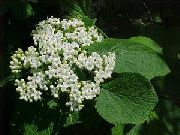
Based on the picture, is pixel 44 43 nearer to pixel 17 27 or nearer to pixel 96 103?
pixel 96 103

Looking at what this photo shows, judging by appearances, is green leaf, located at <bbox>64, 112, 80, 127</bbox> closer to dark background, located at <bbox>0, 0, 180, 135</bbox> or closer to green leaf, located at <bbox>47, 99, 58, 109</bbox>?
green leaf, located at <bbox>47, 99, 58, 109</bbox>

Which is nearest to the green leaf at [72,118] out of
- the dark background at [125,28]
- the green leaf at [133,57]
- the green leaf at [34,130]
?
the green leaf at [34,130]

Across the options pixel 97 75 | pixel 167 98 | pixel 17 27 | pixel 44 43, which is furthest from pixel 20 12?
pixel 167 98

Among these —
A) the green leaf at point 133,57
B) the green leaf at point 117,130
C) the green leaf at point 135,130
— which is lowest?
the green leaf at point 135,130

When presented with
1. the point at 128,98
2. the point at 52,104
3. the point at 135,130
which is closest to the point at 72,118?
the point at 52,104

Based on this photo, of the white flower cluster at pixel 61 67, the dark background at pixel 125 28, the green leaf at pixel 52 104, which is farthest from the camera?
the dark background at pixel 125 28

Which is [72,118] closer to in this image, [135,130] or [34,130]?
[34,130]

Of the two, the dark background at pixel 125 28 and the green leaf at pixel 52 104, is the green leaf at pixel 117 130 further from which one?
the green leaf at pixel 52 104
